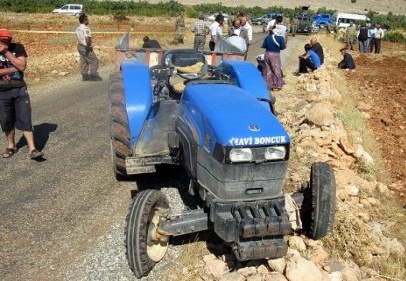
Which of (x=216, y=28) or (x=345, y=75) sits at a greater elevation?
(x=216, y=28)

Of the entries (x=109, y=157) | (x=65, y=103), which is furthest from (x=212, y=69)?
(x=65, y=103)

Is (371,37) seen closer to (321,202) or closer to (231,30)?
(231,30)

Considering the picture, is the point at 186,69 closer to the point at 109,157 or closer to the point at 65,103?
the point at 109,157

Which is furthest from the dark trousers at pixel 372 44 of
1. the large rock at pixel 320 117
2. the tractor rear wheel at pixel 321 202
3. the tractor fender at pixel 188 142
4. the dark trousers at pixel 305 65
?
the tractor fender at pixel 188 142

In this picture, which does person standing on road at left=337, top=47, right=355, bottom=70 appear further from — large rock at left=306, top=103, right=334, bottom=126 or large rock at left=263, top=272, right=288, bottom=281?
large rock at left=263, top=272, right=288, bottom=281

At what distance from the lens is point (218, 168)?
376 cm

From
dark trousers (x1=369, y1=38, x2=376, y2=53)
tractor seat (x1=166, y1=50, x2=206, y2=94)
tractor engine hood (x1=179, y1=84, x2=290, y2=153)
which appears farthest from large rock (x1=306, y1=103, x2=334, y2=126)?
dark trousers (x1=369, y1=38, x2=376, y2=53)

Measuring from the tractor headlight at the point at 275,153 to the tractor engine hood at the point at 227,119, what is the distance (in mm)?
45

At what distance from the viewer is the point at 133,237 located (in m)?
3.81

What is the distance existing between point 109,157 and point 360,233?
3.86m

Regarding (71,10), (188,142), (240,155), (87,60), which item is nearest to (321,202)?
(240,155)

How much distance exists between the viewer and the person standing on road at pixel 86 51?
40.1 ft

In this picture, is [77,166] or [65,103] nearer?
[77,166]

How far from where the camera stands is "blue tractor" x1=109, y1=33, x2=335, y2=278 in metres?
3.68
